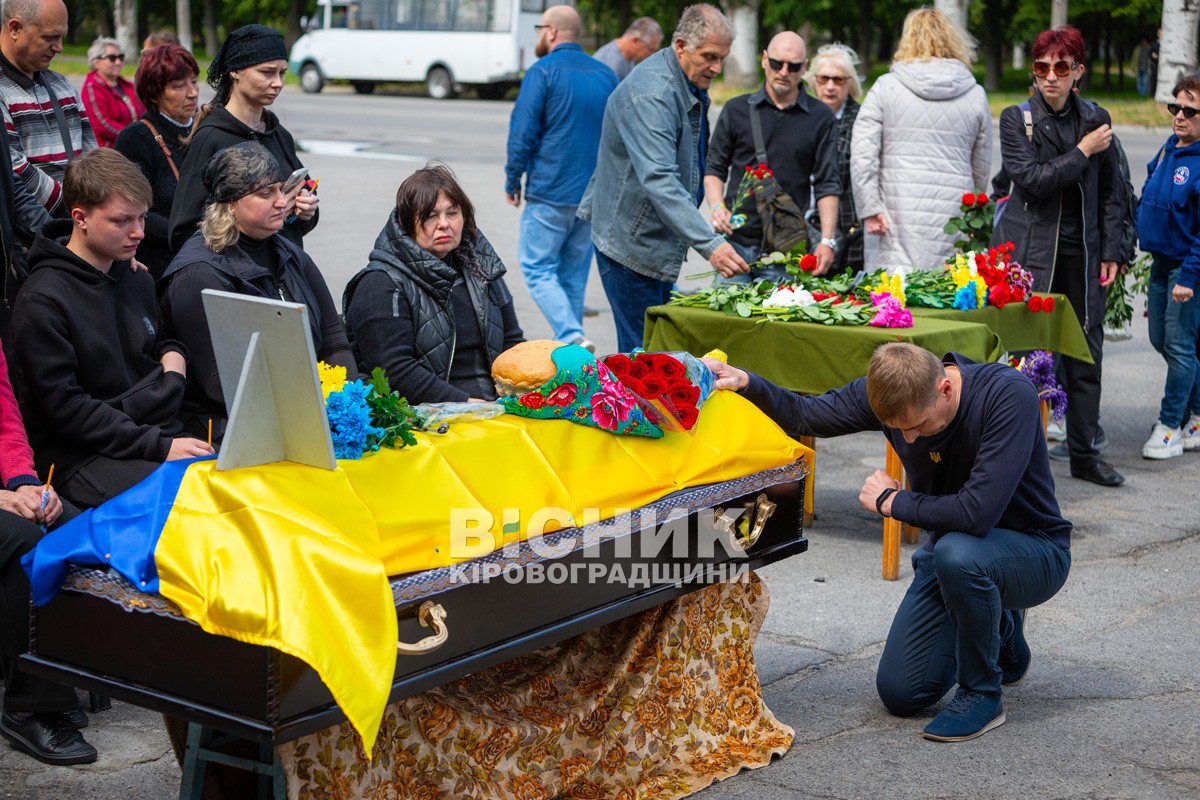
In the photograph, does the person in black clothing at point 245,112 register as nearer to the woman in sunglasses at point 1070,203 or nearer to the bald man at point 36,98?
the bald man at point 36,98

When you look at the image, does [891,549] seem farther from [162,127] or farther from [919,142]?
[162,127]

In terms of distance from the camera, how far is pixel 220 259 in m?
4.21

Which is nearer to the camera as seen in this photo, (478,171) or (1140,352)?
(1140,352)

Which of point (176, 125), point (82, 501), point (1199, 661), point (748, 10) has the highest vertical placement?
point (748, 10)

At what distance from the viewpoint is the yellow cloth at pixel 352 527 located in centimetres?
267

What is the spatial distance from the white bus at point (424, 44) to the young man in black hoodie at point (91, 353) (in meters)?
24.8

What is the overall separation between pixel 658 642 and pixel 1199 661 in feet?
6.55

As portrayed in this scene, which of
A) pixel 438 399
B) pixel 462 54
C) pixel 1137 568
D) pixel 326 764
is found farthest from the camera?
pixel 462 54

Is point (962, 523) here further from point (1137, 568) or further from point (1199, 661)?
point (1137, 568)

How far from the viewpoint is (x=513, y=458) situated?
11.0ft

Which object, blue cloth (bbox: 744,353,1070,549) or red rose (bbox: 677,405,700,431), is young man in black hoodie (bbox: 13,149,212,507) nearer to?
red rose (bbox: 677,405,700,431)

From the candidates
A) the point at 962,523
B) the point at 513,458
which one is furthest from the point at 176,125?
the point at 962,523

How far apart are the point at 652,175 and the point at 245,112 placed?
1.71 metres

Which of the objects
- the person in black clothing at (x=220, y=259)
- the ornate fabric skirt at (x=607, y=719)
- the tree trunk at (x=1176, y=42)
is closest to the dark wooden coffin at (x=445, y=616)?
the ornate fabric skirt at (x=607, y=719)
